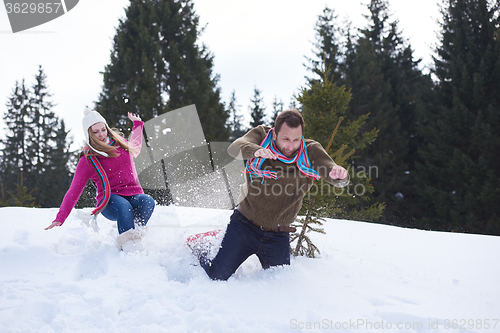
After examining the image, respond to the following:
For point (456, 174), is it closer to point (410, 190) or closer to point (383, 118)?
point (410, 190)

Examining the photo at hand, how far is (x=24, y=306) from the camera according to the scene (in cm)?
207

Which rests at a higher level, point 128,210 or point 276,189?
point 276,189

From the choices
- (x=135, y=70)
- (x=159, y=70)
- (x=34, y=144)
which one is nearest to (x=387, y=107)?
(x=159, y=70)

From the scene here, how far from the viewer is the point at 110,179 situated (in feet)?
11.9

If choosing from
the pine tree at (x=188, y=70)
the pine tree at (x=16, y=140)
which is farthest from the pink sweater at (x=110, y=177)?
the pine tree at (x=16, y=140)

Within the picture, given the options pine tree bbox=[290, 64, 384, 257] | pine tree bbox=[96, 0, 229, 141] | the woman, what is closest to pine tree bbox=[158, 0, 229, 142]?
pine tree bbox=[96, 0, 229, 141]

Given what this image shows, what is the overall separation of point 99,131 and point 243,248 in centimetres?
203

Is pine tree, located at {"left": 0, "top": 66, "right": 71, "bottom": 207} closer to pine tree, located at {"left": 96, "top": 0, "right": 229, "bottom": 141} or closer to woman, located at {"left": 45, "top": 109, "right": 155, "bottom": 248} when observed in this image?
pine tree, located at {"left": 96, "top": 0, "right": 229, "bottom": 141}

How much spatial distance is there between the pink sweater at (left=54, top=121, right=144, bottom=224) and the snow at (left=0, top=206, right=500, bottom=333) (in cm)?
34

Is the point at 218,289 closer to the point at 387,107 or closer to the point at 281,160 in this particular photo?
the point at 281,160

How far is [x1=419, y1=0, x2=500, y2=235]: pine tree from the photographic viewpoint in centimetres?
1294

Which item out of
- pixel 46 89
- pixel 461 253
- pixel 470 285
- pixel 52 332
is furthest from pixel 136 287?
pixel 46 89

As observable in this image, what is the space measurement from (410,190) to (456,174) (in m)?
3.16

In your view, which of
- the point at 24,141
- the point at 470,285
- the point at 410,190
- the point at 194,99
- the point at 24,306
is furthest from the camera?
the point at 24,141
